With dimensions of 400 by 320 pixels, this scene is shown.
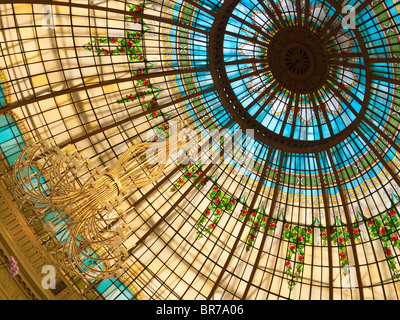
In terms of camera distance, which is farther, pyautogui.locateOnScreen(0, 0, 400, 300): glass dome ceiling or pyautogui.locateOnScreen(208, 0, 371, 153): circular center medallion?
pyautogui.locateOnScreen(208, 0, 371, 153): circular center medallion

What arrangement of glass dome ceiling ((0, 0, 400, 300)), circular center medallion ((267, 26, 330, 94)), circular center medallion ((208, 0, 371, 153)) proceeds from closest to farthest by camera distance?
1. glass dome ceiling ((0, 0, 400, 300))
2. circular center medallion ((208, 0, 371, 153))
3. circular center medallion ((267, 26, 330, 94))

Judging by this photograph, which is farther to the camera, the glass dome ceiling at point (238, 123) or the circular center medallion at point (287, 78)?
the circular center medallion at point (287, 78)

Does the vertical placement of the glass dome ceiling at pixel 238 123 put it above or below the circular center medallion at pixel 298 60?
below

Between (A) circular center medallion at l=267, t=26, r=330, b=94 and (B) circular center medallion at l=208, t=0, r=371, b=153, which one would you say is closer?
(B) circular center medallion at l=208, t=0, r=371, b=153

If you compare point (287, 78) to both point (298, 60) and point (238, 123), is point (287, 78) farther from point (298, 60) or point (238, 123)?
point (238, 123)

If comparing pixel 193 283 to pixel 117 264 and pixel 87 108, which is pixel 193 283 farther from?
pixel 87 108

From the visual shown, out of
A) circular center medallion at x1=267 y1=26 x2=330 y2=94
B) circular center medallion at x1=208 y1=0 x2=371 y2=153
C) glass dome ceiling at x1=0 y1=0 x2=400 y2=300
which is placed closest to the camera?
glass dome ceiling at x1=0 y1=0 x2=400 y2=300

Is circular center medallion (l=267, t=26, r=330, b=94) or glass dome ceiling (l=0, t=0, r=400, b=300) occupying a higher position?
circular center medallion (l=267, t=26, r=330, b=94)

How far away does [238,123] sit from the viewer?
19.9 meters

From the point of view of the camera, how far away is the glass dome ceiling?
16719 millimetres

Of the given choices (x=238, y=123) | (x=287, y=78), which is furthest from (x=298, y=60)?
(x=238, y=123)

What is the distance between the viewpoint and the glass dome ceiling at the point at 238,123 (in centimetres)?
1672
